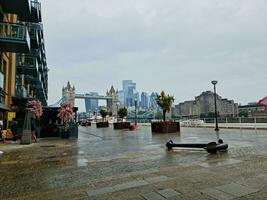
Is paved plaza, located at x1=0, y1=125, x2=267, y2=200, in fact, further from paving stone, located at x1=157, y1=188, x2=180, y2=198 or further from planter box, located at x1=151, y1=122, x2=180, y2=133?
planter box, located at x1=151, y1=122, x2=180, y2=133

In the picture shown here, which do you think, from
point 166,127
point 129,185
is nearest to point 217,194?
point 129,185

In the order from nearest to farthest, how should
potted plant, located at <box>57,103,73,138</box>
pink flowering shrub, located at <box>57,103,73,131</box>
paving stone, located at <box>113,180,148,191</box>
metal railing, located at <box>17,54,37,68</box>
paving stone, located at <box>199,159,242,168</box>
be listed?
paving stone, located at <box>113,180,148,191</box> → paving stone, located at <box>199,159,242,168</box> → potted plant, located at <box>57,103,73,138</box> → pink flowering shrub, located at <box>57,103,73,131</box> → metal railing, located at <box>17,54,37,68</box>

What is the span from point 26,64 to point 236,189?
2978cm

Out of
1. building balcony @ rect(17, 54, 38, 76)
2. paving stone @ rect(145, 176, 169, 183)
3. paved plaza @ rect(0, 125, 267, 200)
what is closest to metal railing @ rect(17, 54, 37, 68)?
building balcony @ rect(17, 54, 38, 76)

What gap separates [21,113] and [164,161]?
70.5ft

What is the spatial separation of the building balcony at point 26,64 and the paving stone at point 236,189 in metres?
28.4

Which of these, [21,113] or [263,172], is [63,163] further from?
[21,113]

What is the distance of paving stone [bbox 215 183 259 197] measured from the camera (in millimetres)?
4504

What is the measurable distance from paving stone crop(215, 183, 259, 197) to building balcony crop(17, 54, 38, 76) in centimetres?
2843

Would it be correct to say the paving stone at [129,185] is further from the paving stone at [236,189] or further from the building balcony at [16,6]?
the building balcony at [16,6]

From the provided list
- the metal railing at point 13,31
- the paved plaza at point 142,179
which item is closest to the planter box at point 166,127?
the metal railing at point 13,31

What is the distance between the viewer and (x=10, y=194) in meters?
5.08

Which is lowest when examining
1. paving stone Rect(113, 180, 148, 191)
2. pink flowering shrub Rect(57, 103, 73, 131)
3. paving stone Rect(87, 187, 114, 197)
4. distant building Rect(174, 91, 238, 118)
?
paving stone Rect(87, 187, 114, 197)

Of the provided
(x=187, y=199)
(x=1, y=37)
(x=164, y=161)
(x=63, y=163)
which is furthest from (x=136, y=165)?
(x=1, y=37)
